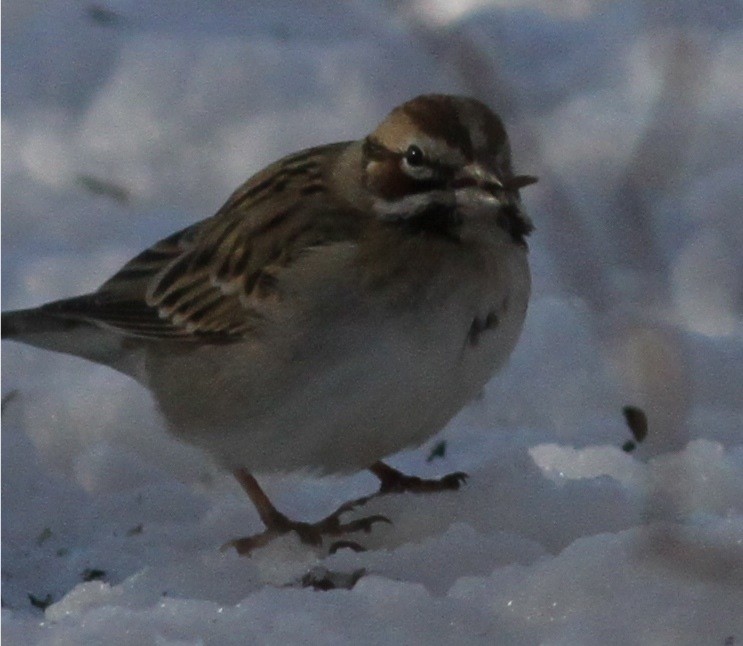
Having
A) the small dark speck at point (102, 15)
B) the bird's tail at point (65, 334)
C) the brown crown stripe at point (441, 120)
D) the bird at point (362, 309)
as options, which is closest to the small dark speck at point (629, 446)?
the bird at point (362, 309)

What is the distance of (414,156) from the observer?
437cm

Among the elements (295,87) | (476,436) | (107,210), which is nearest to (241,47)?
(295,87)

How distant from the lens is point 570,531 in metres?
4.34

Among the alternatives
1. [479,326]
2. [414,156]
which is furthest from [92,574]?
[414,156]

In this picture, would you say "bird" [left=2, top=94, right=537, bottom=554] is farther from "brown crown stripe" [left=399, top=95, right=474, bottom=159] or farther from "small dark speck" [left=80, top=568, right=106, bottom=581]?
"small dark speck" [left=80, top=568, right=106, bottom=581]

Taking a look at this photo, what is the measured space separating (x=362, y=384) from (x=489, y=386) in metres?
1.37

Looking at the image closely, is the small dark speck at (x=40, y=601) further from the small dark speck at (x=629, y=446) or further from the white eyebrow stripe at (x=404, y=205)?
the small dark speck at (x=629, y=446)

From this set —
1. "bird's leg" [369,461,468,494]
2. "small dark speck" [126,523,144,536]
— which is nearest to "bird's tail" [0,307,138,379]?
"small dark speck" [126,523,144,536]

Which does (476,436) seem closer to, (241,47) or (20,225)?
(20,225)

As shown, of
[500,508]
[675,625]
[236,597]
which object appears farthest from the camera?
[500,508]

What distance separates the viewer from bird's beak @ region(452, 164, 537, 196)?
4172 mm

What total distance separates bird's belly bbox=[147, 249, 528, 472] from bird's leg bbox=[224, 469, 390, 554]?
0.13 m

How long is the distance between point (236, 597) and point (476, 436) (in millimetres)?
1292

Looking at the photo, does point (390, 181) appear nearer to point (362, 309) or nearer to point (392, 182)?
point (392, 182)
